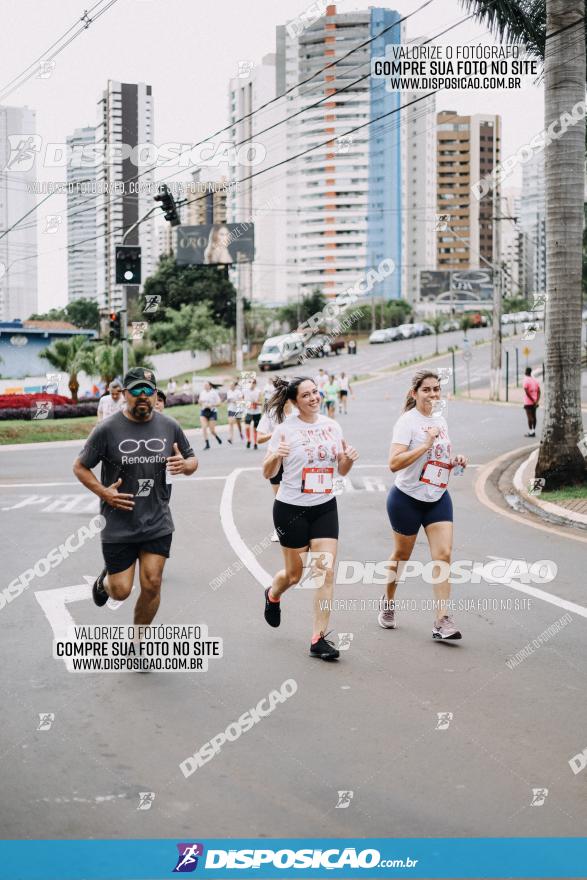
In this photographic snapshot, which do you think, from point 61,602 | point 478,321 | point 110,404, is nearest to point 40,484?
point 110,404

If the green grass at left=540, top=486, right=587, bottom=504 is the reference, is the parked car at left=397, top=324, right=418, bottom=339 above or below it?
above

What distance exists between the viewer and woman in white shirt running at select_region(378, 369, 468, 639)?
7613 millimetres

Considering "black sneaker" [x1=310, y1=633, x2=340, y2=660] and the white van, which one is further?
the white van

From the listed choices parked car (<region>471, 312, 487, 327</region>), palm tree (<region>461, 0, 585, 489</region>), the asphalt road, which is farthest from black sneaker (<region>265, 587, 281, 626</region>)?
parked car (<region>471, 312, 487, 327</region>)

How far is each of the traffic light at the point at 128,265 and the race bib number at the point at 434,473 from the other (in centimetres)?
1764

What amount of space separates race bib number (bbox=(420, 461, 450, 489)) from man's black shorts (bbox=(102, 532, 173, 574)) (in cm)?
198

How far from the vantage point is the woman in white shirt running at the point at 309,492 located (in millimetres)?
7223

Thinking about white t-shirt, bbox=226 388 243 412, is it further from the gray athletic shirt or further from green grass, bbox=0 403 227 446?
the gray athletic shirt

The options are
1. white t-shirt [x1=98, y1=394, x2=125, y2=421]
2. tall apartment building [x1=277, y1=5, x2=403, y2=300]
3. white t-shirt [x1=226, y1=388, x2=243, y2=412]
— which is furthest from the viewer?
tall apartment building [x1=277, y1=5, x2=403, y2=300]

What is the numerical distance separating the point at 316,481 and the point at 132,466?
131 centimetres

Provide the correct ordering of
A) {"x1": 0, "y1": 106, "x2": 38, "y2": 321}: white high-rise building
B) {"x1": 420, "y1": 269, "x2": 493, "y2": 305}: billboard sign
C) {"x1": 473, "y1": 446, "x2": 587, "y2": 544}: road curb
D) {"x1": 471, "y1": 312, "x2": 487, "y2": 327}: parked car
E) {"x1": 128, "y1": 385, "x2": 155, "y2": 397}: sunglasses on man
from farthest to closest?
{"x1": 420, "y1": 269, "x2": 493, "y2": 305}: billboard sign
{"x1": 471, "y1": 312, "x2": 487, "y2": 327}: parked car
{"x1": 0, "y1": 106, "x2": 38, "y2": 321}: white high-rise building
{"x1": 473, "y1": 446, "x2": 587, "y2": 544}: road curb
{"x1": 128, "y1": 385, "x2": 155, "y2": 397}: sunglasses on man

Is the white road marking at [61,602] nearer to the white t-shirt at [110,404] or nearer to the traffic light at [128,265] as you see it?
the white t-shirt at [110,404]

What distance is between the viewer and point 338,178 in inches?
6973

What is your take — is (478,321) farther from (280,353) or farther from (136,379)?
(136,379)
